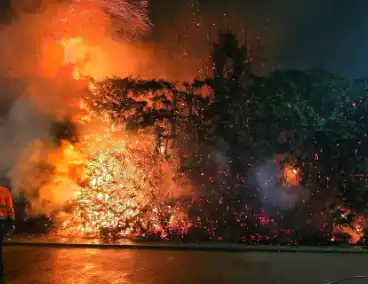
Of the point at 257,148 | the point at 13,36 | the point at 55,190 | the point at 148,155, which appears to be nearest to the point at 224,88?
the point at 257,148

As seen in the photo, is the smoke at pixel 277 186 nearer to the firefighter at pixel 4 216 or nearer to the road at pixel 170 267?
the road at pixel 170 267

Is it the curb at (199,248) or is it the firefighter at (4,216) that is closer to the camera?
the firefighter at (4,216)

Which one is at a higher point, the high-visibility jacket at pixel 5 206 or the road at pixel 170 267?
the high-visibility jacket at pixel 5 206

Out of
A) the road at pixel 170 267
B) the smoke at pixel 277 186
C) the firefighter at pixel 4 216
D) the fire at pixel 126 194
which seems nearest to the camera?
the firefighter at pixel 4 216

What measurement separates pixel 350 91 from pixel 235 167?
10.8 feet

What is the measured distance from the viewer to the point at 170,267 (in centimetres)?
727

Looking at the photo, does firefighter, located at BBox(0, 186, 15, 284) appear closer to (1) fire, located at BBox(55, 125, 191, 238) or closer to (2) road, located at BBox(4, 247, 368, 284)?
A: (2) road, located at BBox(4, 247, 368, 284)

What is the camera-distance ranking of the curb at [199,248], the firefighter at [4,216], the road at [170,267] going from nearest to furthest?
the firefighter at [4,216] < the road at [170,267] < the curb at [199,248]

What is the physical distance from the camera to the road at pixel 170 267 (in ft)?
21.7

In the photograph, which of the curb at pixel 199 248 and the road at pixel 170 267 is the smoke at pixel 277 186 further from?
the road at pixel 170 267

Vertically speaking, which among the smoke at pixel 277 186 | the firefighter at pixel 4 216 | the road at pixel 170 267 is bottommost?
the road at pixel 170 267

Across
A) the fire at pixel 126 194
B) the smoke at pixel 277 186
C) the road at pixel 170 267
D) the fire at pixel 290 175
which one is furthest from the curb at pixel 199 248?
the fire at pixel 290 175

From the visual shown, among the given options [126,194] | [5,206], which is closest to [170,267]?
[126,194]

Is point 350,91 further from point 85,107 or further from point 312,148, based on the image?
point 85,107
